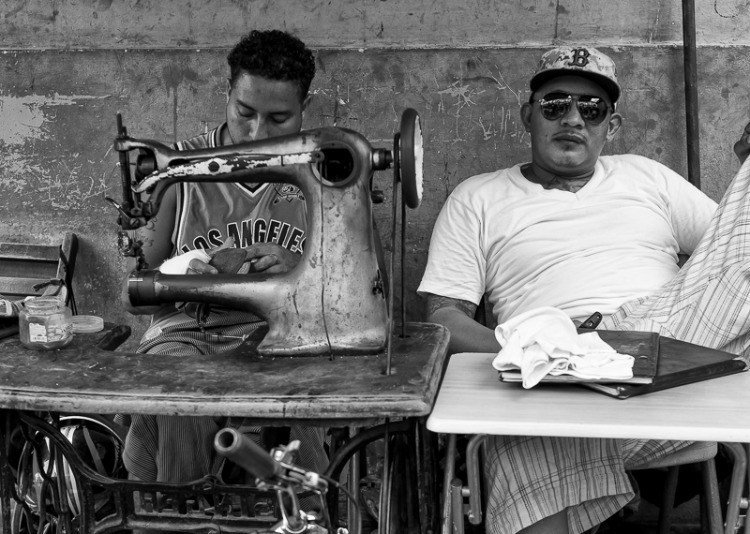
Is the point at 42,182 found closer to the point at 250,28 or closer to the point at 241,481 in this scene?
the point at 250,28

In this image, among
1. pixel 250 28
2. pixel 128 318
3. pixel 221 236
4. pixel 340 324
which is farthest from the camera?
pixel 128 318

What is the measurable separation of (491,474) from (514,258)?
3.34ft

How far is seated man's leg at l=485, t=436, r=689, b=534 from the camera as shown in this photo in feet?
6.95

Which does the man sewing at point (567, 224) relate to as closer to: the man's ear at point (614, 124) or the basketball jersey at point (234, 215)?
the man's ear at point (614, 124)

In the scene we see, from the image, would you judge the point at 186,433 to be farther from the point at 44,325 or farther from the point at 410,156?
the point at 410,156

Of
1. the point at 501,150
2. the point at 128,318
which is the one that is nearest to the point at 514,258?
the point at 501,150

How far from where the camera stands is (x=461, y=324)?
9.50 feet

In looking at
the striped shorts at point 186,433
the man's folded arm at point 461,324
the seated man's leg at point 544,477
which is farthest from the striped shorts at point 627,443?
the striped shorts at point 186,433

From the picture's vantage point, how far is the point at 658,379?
6.32 ft

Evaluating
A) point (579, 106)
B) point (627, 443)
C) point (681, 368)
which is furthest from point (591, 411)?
point (579, 106)

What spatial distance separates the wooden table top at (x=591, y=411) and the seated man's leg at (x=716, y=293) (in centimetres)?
36

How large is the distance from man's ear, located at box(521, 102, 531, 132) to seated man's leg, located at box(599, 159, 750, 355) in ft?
2.65

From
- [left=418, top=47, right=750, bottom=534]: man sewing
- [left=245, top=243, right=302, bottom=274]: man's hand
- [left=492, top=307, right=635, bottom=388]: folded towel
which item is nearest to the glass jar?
[left=245, top=243, right=302, bottom=274]: man's hand

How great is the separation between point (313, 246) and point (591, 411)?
2.31 ft
